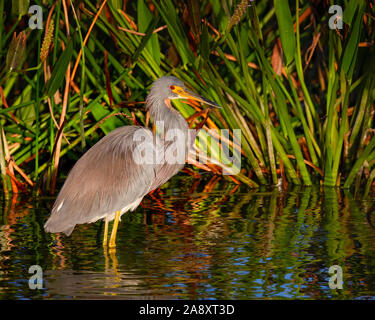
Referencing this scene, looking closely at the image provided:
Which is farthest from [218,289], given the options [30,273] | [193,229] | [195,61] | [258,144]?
[258,144]

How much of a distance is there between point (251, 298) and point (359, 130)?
4023mm

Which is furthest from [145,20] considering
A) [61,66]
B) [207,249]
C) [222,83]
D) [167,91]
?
[207,249]

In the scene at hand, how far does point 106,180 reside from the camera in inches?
232

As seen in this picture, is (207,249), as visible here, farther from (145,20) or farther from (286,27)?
(145,20)

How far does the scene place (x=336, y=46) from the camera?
7.51m

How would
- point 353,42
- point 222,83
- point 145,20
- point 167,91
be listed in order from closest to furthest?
point 167,91, point 353,42, point 145,20, point 222,83

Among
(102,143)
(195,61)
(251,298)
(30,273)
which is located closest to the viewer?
(251,298)

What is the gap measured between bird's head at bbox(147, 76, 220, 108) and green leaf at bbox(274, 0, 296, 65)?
1.15 meters

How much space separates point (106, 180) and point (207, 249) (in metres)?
0.93

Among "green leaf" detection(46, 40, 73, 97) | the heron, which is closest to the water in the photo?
the heron

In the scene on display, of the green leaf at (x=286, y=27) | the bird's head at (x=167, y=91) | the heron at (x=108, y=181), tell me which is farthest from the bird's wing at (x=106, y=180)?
the green leaf at (x=286, y=27)

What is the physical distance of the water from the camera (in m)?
4.59

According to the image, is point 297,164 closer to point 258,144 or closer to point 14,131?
point 258,144

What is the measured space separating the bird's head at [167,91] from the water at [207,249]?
1.02m
